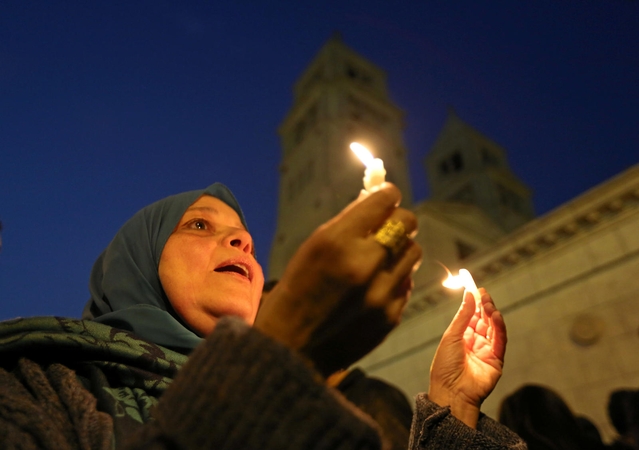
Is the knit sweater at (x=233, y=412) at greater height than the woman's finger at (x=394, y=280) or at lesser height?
→ lesser

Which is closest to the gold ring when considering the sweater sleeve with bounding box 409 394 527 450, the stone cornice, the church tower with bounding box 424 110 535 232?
the sweater sleeve with bounding box 409 394 527 450

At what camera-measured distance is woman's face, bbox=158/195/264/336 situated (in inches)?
63.9

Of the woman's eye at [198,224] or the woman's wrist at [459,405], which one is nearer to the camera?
the woman's wrist at [459,405]

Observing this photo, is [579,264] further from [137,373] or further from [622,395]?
[137,373]

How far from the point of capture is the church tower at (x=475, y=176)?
108 feet

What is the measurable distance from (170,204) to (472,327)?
1.64 metres

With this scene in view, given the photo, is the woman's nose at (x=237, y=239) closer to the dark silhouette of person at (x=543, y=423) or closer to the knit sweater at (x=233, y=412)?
the knit sweater at (x=233, y=412)

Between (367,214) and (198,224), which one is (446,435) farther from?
(198,224)

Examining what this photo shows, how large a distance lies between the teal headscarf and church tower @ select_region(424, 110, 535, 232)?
32696mm

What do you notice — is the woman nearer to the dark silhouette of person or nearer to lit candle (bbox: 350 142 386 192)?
lit candle (bbox: 350 142 386 192)

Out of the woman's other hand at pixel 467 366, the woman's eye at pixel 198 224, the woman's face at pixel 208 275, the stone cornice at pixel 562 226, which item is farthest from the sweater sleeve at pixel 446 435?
the stone cornice at pixel 562 226

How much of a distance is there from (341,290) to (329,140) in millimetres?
23465

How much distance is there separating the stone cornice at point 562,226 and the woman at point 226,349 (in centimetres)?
821

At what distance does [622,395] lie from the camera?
7.15 metres
